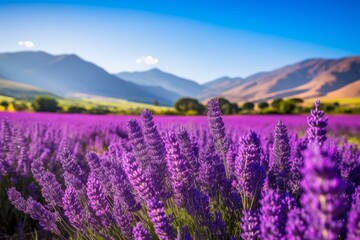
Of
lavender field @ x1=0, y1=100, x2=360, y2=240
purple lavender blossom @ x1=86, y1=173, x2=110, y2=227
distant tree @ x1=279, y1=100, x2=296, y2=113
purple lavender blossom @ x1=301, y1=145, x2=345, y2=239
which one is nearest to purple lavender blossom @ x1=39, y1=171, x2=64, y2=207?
lavender field @ x1=0, y1=100, x2=360, y2=240

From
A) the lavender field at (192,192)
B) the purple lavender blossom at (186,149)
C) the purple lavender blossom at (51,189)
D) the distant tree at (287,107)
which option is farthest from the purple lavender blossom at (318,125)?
the distant tree at (287,107)

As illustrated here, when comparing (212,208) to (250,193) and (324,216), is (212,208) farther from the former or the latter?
(324,216)

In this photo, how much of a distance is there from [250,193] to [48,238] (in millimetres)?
2471

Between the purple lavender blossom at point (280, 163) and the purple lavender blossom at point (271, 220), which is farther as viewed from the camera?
the purple lavender blossom at point (280, 163)

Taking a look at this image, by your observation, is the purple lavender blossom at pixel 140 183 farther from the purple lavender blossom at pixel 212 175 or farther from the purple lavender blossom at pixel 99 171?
the purple lavender blossom at pixel 99 171

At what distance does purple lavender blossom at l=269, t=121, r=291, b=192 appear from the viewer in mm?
Result: 2049

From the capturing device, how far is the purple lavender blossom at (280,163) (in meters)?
2.05

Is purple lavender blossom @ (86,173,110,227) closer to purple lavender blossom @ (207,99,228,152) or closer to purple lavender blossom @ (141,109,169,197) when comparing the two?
purple lavender blossom @ (141,109,169,197)

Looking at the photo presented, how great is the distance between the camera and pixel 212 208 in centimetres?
207

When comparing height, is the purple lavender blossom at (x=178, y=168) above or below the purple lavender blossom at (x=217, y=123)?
below

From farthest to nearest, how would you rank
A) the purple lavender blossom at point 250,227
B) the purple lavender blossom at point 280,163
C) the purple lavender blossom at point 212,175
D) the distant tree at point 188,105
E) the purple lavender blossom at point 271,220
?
the distant tree at point 188,105, the purple lavender blossom at point 280,163, the purple lavender blossom at point 212,175, the purple lavender blossom at point 250,227, the purple lavender blossom at point 271,220

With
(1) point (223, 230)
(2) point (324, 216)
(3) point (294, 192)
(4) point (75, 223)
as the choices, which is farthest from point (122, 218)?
(2) point (324, 216)

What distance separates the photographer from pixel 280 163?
214 cm

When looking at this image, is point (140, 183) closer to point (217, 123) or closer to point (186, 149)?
point (186, 149)
